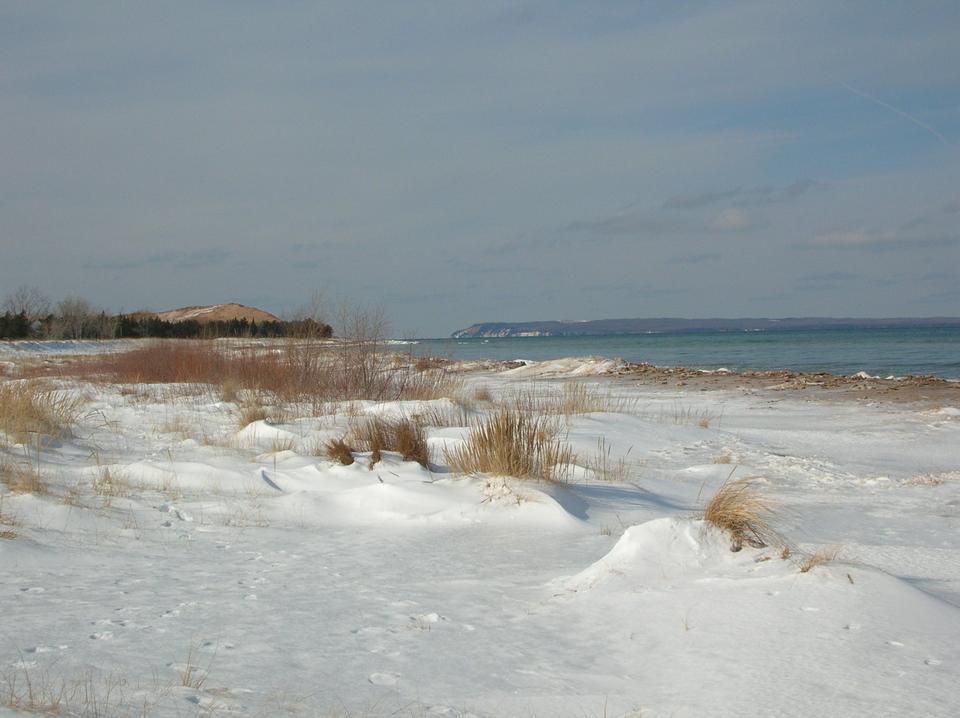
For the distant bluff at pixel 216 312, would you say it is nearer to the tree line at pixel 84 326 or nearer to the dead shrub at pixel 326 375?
the tree line at pixel 84 326

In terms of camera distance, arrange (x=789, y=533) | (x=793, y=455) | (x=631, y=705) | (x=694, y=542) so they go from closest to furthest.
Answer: (x=631, y=705) < (x=694, y=542) < (x=789, y=533) < (x=793, y=455)

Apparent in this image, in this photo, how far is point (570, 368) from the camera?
29.2 m

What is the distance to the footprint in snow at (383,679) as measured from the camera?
270 cm

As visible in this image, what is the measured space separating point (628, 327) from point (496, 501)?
7053 inches

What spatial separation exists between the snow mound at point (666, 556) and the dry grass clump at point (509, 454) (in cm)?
213

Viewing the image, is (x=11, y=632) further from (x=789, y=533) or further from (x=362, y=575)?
(x=789, y=533)

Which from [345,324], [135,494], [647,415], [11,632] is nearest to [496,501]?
[135,494]

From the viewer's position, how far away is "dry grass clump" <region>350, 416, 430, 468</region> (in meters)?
7.15

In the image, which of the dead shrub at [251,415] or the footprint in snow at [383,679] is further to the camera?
the dead shrub at [251,415]

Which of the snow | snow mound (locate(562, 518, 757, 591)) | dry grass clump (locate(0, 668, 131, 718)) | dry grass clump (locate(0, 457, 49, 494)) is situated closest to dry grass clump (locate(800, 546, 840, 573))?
the snow

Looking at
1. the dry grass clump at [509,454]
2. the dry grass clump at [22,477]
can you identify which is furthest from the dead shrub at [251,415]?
the dry grass clump at [509,454]

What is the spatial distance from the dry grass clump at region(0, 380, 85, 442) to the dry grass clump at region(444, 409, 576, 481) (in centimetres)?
425

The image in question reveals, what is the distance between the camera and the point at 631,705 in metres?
2.55

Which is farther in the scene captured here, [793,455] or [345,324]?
[345,324]
